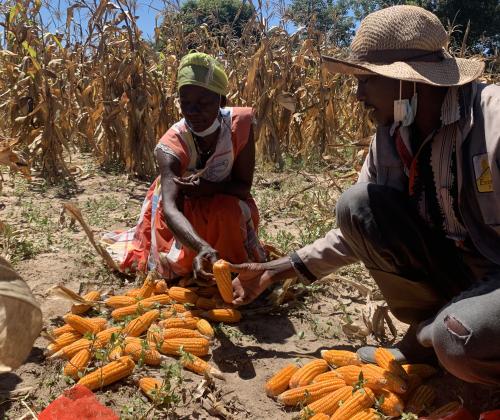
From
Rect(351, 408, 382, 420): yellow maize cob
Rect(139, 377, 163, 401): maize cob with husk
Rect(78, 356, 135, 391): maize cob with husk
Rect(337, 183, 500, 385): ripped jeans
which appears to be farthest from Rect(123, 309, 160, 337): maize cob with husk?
Rect(351, 408, 382, 420): yellow maize cob

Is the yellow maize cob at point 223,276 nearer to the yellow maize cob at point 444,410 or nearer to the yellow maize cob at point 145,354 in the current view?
the yellow maize cob at point 145,354

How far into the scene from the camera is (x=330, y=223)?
17.1 ft

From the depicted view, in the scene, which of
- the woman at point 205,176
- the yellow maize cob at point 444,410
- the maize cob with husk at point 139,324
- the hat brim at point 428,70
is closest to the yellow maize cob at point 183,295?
the woman at point 205,176

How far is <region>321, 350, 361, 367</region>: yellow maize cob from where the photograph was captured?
2.90m

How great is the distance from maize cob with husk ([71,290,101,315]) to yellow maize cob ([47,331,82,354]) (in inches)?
13.0

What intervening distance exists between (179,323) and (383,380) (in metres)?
1.19

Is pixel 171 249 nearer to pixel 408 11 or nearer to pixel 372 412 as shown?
pixel 372 412

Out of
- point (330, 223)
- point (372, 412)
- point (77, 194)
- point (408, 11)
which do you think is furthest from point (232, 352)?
point (77, 194)

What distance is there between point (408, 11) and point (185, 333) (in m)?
1.90

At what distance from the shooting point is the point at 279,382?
2.77 metres

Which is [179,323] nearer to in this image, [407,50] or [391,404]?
[391,404]

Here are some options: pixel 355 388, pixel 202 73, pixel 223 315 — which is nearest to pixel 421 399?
pixel 355 388

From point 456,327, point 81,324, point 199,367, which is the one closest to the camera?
point 456,327

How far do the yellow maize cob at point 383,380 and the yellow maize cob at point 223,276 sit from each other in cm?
85
